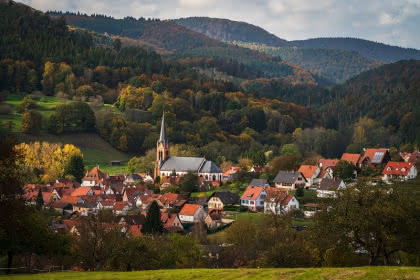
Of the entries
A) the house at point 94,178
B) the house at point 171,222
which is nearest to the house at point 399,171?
the house at point 171,222

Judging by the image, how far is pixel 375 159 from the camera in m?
80.2

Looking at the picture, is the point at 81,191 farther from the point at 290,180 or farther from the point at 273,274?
the point at 273,274

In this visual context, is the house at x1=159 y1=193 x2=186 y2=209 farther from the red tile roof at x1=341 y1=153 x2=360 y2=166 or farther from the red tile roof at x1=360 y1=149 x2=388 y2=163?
the red tile roof at x1=360 y1=149 x2=388 y2=163

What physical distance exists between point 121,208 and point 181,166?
23183 mm

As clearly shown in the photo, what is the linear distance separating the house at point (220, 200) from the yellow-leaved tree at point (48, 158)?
2868cm

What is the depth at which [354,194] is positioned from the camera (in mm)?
30469

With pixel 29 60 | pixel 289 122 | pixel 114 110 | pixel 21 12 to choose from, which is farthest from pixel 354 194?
pixel 21 12

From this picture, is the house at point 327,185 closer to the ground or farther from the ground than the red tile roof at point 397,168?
closer to the ground

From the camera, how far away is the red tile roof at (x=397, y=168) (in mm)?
72000

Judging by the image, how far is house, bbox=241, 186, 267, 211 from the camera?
67125 mm

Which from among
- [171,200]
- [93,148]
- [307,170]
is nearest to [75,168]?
[93,148]

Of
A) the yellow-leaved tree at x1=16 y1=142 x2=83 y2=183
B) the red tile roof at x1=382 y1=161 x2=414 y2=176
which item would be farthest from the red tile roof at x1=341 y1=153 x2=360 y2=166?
the yellow-leaved tree at x1=16 y1=142 x2=83 y2=183

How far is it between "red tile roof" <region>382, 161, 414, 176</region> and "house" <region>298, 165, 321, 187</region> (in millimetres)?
8356

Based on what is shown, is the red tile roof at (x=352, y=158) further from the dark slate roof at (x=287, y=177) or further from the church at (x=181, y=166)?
the church at (x=181, y=166)
